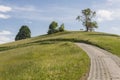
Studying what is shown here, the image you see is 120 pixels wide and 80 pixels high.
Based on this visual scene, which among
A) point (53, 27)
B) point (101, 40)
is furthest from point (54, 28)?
point (101, 40)

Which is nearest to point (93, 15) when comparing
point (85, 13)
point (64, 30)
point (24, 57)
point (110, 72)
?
point (85, 13)

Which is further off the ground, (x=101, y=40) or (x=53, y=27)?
(x=53, y=27)

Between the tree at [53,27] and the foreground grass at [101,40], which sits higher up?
the tree at [53,27]

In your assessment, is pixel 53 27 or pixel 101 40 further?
pixel 53 27

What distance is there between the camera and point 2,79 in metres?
26.1

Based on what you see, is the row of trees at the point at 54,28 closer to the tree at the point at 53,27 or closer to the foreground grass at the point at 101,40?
the tree at the point at 53,27

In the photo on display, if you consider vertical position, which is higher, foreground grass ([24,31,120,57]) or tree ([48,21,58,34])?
tree ([48,21,58,34])

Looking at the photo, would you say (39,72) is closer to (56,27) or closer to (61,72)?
(61,72)

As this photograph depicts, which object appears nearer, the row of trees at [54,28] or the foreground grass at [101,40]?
the foreground grass at [101,40]

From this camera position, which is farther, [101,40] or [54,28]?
[54,28]

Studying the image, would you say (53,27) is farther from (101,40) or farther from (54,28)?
(101,40)

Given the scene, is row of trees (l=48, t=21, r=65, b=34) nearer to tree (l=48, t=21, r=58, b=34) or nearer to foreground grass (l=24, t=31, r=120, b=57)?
tree (l=48, t=21, r=58, b=34)

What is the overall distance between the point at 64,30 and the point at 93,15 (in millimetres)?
21160

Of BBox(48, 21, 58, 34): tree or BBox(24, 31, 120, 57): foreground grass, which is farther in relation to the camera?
BBox(48, 21, 58, 34): tree
